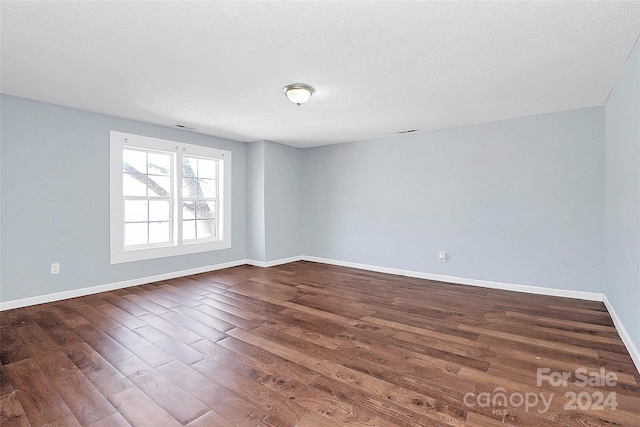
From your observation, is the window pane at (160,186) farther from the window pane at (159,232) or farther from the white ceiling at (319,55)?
the white ceiling at (319,55)

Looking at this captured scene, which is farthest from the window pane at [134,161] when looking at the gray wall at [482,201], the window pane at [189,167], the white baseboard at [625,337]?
the white baseboard at [625,337]

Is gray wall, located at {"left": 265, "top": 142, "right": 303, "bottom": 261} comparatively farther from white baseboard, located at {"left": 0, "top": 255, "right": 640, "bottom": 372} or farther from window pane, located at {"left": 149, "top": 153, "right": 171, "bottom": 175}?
window pane, located at {"left": 149, "top": 153, "right": 171, "bottom": 175}

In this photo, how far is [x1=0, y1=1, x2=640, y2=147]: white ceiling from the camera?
1.92 metres

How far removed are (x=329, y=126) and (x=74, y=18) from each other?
316cm

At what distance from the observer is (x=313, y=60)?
2.53 metres

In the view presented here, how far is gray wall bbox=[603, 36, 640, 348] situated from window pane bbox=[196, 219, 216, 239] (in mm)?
5396

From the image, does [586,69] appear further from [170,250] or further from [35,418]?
[170,250]

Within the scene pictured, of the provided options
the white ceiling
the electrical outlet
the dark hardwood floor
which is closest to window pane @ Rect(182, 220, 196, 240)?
the dark hardwood floor

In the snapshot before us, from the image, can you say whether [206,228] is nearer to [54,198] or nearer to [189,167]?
Result: [189,167]

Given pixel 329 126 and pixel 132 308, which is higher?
pixel 329 126

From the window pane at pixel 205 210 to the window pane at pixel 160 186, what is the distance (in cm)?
58

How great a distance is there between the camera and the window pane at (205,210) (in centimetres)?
539

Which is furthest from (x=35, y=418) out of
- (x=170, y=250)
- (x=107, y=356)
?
(x=170, y=250)

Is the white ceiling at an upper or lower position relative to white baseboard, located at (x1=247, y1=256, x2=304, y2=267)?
upper
